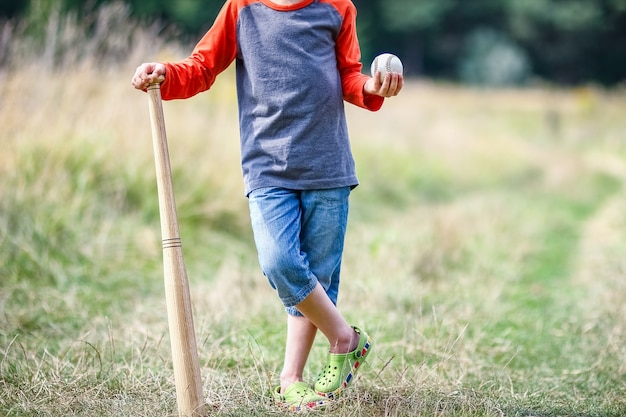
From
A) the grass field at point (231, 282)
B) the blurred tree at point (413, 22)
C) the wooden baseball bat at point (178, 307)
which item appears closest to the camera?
the wooden baseball bat at point (178, 307)

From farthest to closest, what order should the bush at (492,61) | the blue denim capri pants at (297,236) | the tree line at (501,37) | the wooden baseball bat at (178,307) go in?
the tree line at (501,37), the bush at (492,61), the blue denim capri pants at (297,236), the wooden baseball bat at (178,307)

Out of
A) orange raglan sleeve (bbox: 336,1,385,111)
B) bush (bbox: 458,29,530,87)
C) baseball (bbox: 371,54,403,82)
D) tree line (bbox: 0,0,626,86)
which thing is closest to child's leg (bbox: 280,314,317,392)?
orange raglan sleeve (bbox: 336,1,385,111)

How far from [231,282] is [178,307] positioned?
215cm

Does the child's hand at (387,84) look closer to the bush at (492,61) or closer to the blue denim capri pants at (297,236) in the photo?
the blue denim capri pants at (297,236)

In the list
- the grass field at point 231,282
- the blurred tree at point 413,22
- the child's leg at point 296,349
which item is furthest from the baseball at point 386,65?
the blurred tree at point 413,22

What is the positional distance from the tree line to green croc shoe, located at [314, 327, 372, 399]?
A: 3187cm

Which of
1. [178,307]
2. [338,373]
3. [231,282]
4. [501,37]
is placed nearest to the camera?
[178,307]

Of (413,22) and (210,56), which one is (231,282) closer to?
(210,56)

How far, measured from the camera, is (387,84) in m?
2.50

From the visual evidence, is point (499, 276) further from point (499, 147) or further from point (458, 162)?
point (499, 147)

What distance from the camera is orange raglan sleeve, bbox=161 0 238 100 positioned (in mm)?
2648

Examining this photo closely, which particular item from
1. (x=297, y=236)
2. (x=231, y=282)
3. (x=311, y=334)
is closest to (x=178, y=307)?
(x=297, y=236)

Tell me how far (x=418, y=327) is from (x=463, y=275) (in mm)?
1865

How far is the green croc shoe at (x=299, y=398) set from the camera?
2.64 metres
